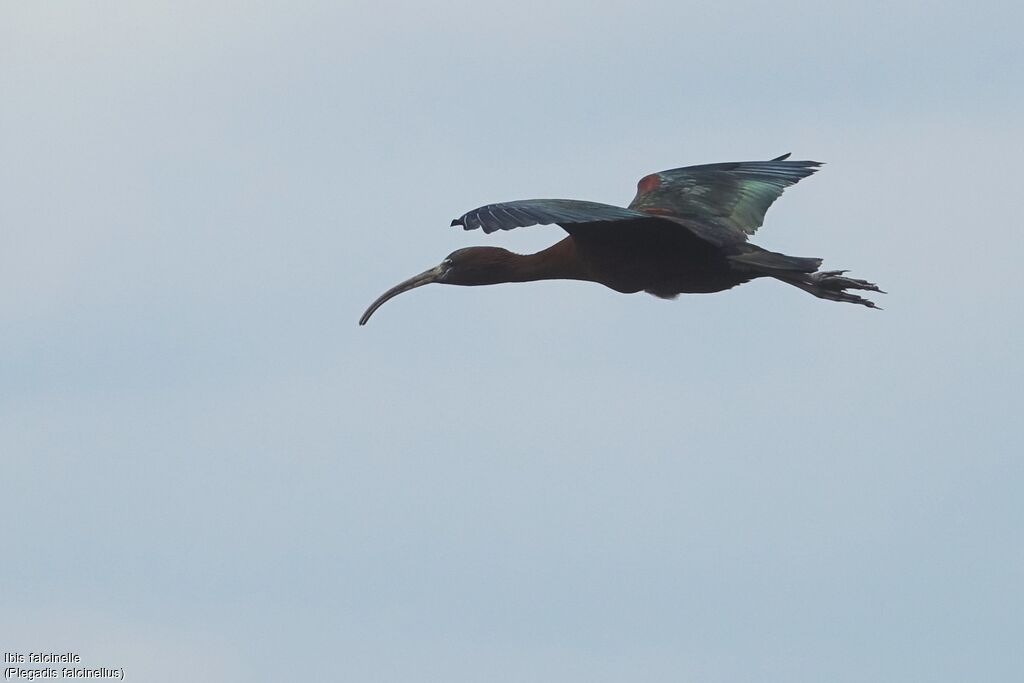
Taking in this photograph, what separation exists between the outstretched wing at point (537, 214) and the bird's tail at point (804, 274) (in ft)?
6.82

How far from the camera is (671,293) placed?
19125 millimetres

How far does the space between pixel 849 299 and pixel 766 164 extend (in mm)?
3006

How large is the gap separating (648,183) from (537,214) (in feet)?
18.9

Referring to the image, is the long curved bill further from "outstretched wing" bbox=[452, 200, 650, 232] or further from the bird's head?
"outstretched wing" bbox=[452, 200, 650, 232]

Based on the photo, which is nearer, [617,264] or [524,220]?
[524,220]

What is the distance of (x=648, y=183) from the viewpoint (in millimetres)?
21234

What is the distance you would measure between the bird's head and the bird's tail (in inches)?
95.6

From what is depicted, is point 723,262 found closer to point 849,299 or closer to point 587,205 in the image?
point 849,299

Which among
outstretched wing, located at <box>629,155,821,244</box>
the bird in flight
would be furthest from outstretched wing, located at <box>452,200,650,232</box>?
outstretched wing, located at <box>629,155,821,244</box>

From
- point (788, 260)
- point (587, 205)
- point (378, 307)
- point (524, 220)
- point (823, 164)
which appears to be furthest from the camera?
point (823, 164)

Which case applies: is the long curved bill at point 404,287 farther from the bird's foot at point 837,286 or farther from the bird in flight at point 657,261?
the bird's foot at point 837,286

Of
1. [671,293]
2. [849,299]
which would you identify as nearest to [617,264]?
[671,293]

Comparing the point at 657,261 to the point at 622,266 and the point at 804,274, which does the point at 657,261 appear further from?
the point at 804,274

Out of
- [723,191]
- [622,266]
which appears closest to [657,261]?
[622,266]
